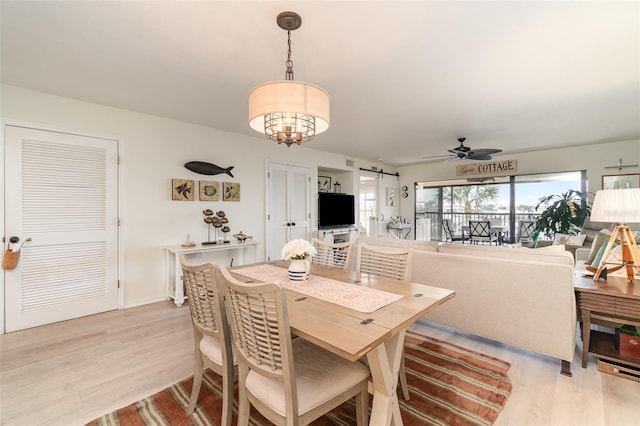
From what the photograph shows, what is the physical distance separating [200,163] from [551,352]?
4297 millimetres

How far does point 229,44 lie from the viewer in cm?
209

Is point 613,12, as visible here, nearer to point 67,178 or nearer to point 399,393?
point 399,393

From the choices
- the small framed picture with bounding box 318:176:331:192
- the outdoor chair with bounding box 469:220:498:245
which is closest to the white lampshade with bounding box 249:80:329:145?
the small framed picture with bounding box 318:176:331:192

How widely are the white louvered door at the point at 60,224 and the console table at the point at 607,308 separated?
4660 mm

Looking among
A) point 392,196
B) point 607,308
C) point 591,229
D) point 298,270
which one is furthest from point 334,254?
point 392,196

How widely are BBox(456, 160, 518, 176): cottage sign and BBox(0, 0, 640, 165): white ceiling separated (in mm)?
2772

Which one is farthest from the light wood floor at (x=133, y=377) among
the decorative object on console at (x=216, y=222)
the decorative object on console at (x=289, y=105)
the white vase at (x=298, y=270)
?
the decorative object on console at (x=289, y=105)

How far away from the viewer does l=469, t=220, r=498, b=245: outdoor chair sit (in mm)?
6791

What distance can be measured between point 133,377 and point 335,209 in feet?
15.6

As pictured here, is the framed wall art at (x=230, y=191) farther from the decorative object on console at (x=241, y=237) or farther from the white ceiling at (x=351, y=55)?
the white ceiling at (x=351, y=55)

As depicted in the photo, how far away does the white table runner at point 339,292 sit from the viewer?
1.54m

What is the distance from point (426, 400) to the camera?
72.7 inches

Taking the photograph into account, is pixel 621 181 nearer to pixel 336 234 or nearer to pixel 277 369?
pixel 336 234

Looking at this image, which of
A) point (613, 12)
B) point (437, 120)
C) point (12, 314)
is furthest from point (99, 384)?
point (437, 120)
